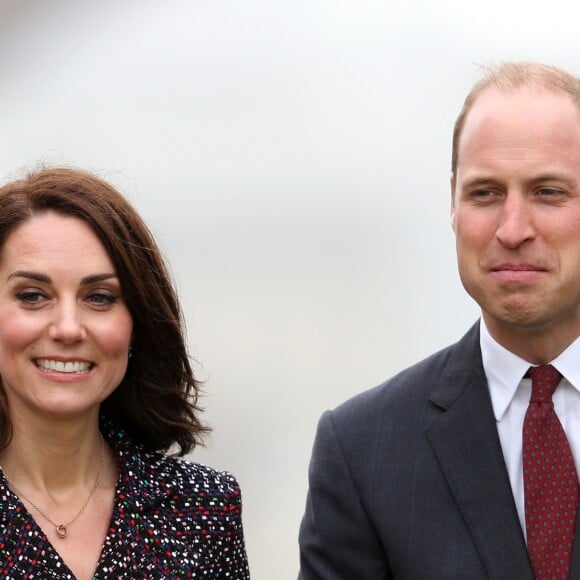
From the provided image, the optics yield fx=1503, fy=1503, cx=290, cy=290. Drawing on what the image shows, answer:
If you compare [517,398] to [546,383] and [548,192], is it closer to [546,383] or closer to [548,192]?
[546,383]

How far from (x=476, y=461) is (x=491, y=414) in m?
0.11

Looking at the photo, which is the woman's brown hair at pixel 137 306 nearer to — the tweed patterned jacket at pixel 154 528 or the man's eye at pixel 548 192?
the tweed patterned jacket at pixel 154 528

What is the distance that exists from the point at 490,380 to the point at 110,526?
0.84m

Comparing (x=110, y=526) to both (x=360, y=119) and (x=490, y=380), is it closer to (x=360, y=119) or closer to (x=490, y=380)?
(x=490, y=380)

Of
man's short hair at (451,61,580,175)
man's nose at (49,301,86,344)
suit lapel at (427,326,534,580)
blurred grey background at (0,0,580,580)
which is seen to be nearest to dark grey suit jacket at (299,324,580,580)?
suit lapel at (427,326,534,580)

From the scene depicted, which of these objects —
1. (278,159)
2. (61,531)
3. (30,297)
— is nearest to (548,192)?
(278,159)

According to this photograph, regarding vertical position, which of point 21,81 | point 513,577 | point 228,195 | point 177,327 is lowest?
point 513,577

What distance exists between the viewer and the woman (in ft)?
9.86

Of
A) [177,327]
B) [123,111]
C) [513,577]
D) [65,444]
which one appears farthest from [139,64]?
[513,577]

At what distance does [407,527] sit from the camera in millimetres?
3035

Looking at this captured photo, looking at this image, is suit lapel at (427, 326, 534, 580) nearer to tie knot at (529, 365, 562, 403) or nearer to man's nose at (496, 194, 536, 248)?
tie knot at (529, 365, 562, 403)

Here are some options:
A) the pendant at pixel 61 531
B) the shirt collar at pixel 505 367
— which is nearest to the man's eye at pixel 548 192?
the shirt collar at pixel 505 367

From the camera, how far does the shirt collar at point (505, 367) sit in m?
2.99

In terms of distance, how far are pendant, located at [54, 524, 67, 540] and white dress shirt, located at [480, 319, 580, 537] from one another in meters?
0.90
